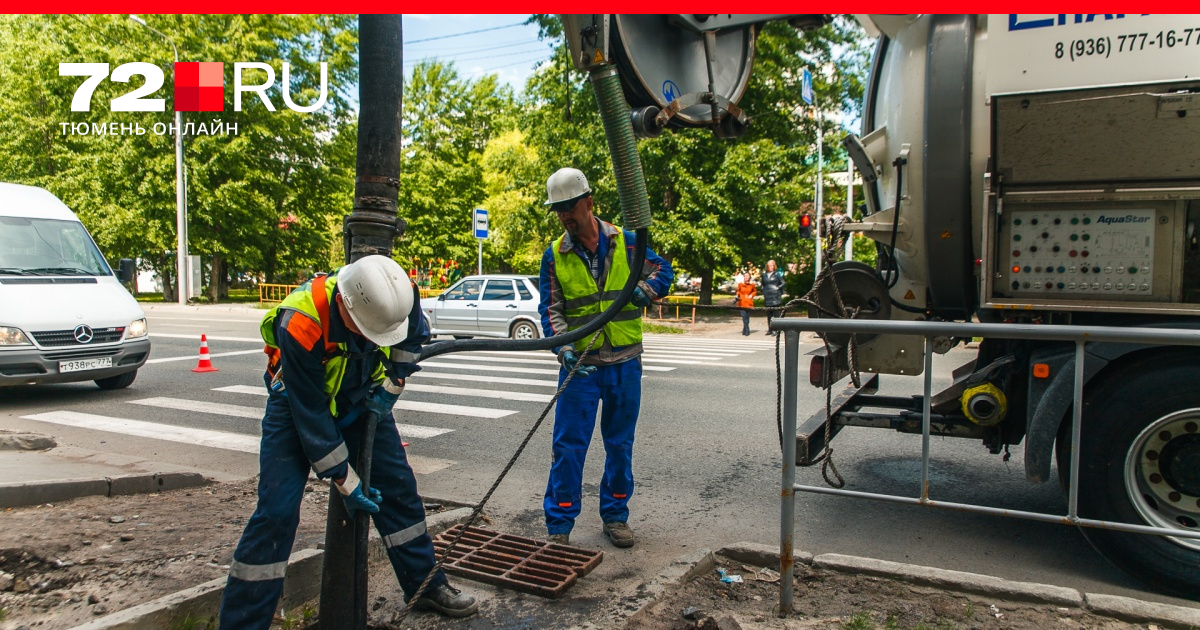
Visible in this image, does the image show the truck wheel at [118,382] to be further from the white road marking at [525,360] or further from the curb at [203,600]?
the curb at [203,600]

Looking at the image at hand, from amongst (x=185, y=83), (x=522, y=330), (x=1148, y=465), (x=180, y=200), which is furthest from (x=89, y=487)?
(x=185, y=83)

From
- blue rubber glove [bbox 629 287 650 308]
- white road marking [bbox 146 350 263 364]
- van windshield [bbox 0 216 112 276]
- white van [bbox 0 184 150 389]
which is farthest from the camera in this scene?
white road marking [bbox 146 350 263 364]

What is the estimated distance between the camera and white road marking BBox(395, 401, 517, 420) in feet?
26.3

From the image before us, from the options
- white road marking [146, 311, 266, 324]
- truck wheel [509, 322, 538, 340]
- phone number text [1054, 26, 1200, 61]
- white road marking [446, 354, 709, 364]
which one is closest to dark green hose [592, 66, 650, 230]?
phone number text [1054, 26, 1200, 61]

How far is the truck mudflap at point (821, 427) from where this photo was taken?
4.02 m

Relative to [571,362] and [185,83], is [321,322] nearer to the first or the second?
[571,362]

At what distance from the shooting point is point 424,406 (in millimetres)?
8516

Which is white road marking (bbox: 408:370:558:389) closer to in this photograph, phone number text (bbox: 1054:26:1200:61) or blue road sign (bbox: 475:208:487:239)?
phone number text (bbox: 1054:26:1200:61)

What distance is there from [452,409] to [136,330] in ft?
12.6

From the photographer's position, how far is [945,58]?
409 centimetres

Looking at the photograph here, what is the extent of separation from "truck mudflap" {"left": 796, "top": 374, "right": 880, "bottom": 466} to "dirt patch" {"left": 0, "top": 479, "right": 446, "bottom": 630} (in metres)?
2.58

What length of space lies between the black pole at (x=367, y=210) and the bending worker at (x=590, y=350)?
114 centimetres

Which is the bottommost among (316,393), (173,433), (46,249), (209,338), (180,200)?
(173,433)

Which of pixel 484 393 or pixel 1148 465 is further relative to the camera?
pixel 484 393
